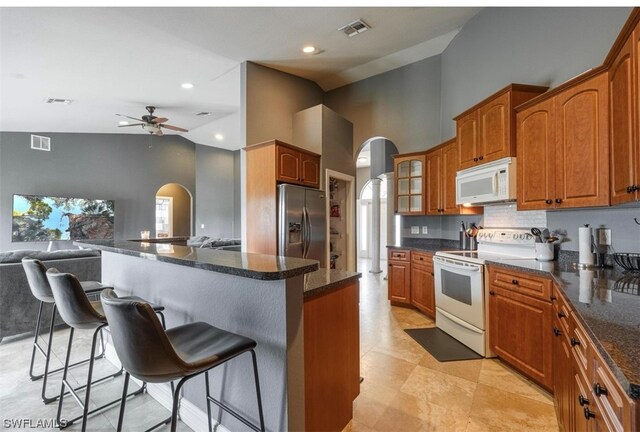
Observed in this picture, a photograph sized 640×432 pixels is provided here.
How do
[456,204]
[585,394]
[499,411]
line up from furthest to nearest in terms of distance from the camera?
[456,204]
[499,411]
[585,394]

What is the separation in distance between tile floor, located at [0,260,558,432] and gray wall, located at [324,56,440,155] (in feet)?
10.4

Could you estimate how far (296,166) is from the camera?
417 centimetres

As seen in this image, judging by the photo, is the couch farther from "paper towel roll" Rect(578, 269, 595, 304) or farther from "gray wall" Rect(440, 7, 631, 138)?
"gray wall" Rect(440, 7, 631, 138)

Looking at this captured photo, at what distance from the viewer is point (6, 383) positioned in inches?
96.0

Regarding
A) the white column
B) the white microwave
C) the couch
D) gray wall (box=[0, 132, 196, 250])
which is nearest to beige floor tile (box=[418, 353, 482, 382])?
the white microwave

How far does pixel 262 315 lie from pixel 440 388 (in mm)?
1712

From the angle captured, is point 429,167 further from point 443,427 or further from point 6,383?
point 6,383

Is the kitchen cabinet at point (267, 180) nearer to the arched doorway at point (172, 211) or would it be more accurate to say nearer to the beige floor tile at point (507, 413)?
the beige floor tile at point (507, 413)

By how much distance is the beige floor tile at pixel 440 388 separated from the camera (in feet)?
7.08

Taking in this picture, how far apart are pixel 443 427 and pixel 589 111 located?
2.38m

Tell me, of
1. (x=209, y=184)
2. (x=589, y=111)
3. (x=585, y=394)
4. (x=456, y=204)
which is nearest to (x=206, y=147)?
(x=209, y=184)

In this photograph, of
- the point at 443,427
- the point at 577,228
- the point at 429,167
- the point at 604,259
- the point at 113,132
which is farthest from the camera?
the point at 113,132

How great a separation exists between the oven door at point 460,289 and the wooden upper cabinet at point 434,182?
3.08 feet

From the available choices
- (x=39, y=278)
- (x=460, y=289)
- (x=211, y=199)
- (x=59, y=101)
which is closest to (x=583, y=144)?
(x=460, y=289)
